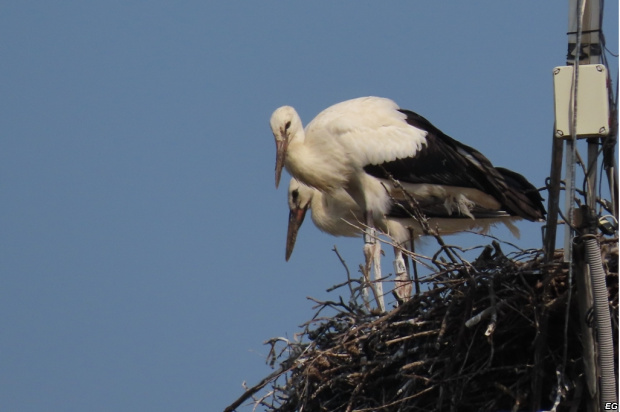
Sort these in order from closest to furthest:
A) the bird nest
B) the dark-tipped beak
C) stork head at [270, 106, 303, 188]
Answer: the bird nest < the dark-tipped beak < stork head at [270, 106, 303, 188]

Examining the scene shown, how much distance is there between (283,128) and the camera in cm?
816

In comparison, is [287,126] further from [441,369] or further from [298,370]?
[441,369]

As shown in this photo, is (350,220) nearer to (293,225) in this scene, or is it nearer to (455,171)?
(293,225)

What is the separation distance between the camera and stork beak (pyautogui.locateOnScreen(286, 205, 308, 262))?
9190 mm

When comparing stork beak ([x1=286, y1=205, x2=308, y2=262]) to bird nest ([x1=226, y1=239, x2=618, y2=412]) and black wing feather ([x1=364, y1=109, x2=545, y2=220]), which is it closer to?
black wing feather ([x1=364, y1=109, x2=545, y2=220])

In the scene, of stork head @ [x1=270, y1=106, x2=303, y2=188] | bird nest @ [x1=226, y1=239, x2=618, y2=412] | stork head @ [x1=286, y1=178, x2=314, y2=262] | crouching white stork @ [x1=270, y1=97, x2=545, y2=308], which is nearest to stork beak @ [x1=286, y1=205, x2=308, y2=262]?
stork head @ [x1=286, y1=178, x2=314, y2=262]

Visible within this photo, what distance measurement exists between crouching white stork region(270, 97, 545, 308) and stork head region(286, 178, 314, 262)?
83 centimetres

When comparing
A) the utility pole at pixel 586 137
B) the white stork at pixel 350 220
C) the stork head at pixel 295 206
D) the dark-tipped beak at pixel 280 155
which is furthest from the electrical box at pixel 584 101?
the stork head at pixel 295 206

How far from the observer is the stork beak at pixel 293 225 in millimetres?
9190

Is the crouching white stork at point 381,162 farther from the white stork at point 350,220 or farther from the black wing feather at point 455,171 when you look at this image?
the white stork at point 350,220

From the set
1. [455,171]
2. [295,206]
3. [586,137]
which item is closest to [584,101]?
[586,137]

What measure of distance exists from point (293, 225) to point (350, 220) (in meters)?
0.64

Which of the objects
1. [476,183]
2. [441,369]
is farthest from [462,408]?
[476,183]

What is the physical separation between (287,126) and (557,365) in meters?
3.25
